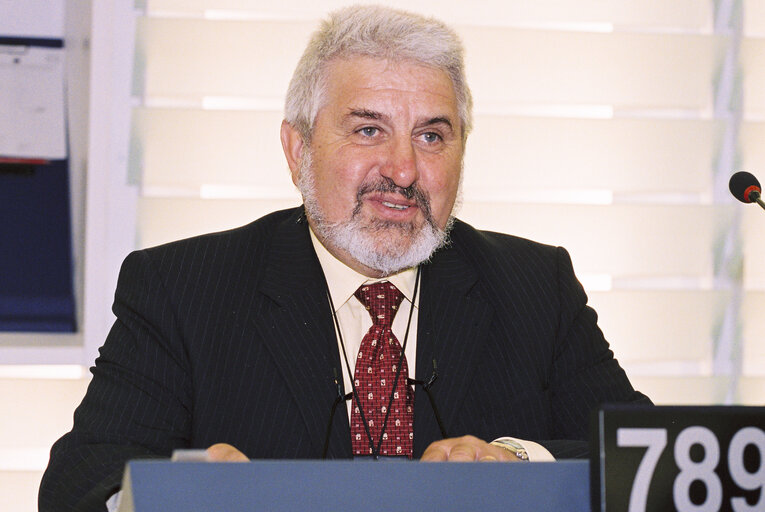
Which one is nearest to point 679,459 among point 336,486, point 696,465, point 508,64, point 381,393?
point 696,465

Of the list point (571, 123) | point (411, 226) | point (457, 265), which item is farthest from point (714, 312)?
point (411, 226)

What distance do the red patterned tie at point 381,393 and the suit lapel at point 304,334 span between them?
0.05 metres

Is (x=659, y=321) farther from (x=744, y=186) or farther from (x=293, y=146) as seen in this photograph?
(x=293, y=146)

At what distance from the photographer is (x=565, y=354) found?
2.07 m

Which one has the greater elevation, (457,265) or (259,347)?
(457,265)

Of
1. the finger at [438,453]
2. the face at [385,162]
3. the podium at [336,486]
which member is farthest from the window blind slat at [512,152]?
the podium at [336,486]

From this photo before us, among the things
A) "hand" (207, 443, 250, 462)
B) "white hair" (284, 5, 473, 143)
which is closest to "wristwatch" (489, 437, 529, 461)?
"hand" (207, 443, 250, 462)

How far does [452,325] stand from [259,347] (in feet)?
1.33

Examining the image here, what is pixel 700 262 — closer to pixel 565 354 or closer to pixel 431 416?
pixel 565 354

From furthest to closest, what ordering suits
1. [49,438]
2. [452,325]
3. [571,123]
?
[571,123] < [49,438] < [452,325]

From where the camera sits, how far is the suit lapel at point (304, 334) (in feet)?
6.06

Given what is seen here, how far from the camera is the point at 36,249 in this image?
A: 2406 mm

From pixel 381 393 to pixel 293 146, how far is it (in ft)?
2.03

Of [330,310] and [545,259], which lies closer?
[330,310]
